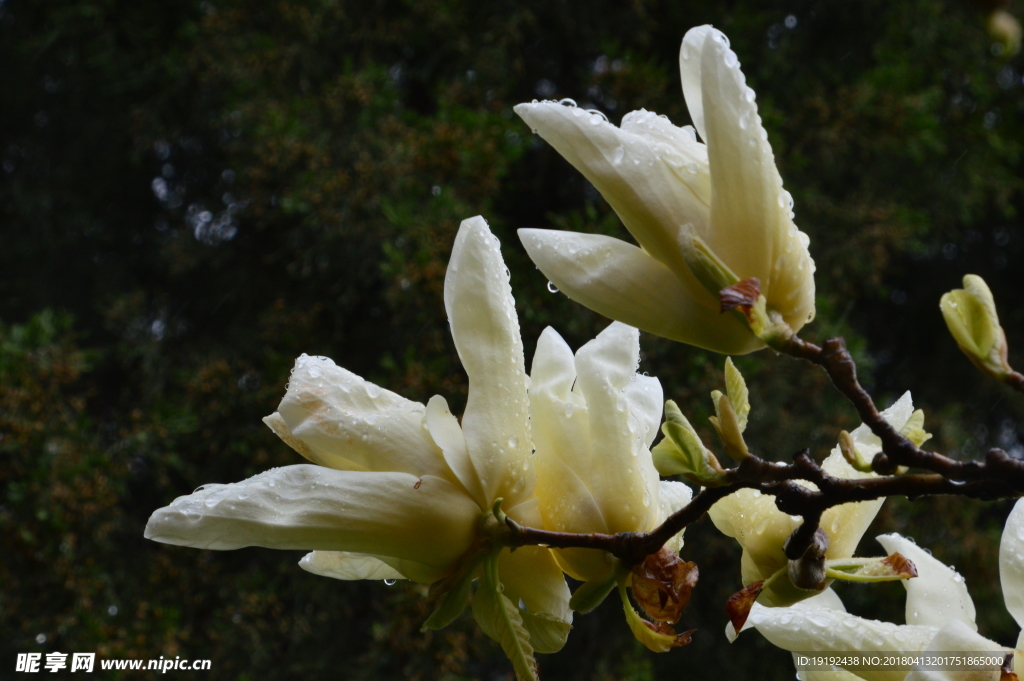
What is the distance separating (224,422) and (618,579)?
6.29 ft

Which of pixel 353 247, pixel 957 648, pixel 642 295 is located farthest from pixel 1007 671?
pixel 353 247

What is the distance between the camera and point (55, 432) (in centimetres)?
195

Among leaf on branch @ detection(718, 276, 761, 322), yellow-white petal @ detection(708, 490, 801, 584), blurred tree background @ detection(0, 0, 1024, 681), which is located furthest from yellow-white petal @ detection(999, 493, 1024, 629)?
blurred tree background @ detection(0, 0, 1024, 681)

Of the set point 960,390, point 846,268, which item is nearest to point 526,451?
point 846,268

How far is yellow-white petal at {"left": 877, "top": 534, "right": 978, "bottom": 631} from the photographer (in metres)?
0.48

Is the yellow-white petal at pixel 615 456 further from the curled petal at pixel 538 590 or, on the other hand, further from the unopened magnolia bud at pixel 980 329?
the unopened magnolia bud at pixel 980 329

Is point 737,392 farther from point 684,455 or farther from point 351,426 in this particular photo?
point 351,426

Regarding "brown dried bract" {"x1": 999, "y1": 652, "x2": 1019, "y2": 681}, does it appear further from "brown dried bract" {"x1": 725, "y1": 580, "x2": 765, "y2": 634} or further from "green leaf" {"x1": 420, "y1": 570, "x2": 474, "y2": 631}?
"green leaf" {"x1": 420, "y1": 570, "x2": 474, "y2": 631}

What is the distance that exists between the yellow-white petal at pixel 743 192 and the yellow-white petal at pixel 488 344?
11cm

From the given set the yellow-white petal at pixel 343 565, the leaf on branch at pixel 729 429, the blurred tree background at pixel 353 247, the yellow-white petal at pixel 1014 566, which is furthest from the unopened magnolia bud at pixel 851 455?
the blurred tree background at pixel 353 247

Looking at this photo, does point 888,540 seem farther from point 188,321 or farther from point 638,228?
point 188,321

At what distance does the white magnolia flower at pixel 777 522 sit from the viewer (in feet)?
1.51

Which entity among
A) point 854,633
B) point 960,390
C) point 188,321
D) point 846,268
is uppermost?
point 854,633

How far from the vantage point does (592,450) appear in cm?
45
